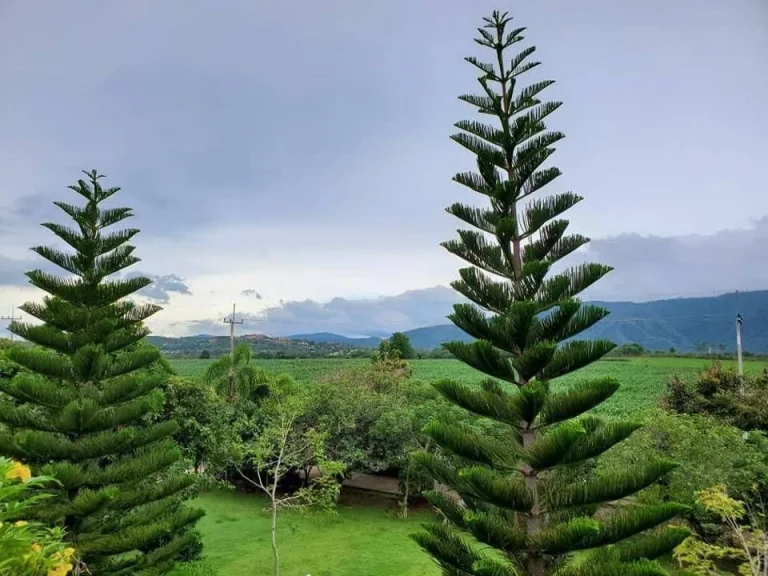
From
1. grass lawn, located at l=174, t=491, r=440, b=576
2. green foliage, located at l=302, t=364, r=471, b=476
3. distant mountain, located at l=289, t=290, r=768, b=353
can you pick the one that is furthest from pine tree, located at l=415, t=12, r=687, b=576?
distant mountain, located at l=289, t=290, r=768, b=353

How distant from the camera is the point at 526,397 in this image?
3.26 m

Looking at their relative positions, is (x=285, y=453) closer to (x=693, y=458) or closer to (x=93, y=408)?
(x=93, y=408)

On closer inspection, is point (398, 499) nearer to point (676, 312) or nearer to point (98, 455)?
point (98, 455)

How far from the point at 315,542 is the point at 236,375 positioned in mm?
4875

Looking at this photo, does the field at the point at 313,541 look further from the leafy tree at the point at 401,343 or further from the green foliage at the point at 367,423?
the leafy tree at the point at 401,343

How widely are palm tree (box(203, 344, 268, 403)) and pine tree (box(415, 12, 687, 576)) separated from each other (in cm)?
863

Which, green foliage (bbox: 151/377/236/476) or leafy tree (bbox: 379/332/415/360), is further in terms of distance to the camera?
leafy tree (bbox: 379/332/415/360)

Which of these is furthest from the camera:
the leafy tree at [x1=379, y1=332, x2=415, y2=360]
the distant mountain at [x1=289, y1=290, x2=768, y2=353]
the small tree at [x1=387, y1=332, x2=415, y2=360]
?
the distant mountain at [x1=289, y1=290, x2=768, y2=353]

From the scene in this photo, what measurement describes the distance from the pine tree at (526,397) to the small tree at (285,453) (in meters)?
3.90

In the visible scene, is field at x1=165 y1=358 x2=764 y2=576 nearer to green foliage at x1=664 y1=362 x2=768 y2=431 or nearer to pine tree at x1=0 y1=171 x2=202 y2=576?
pine tree at x1=0 y1=171 x2=202 y2=576

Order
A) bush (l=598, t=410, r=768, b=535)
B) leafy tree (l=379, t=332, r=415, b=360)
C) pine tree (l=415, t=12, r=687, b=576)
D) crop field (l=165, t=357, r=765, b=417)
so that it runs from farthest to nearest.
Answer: leafy tree (l=379, t=332, r=415, b=360)
crop field (l=165, t=357, r=765, b=417)
bush (l=598, t=410, r=768, b=535)
pine tree (l=415, t=12, r=687, b=576)

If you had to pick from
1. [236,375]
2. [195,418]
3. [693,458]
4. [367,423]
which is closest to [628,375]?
[367,423]

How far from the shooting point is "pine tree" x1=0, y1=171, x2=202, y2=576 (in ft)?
14.9

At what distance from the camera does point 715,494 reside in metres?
5.39
